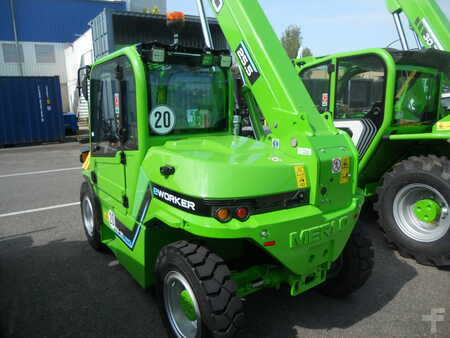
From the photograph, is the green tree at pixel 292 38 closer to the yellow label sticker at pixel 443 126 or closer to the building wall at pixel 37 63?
the building wall at pixel 37 63

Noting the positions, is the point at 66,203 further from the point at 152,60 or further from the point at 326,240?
the point at 326,240

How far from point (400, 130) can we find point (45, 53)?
27190 millimetres

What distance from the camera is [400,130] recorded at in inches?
163

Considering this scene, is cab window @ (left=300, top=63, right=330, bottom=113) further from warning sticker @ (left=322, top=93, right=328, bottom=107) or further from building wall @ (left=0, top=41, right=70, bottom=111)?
building wall @ (left=0, top=41, right=70, bottom=111)

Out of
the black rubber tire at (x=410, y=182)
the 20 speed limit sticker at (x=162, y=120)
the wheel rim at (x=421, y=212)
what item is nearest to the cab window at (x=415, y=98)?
the black rubber tire at (x=410, y=182)

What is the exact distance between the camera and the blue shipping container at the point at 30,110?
12.9 m

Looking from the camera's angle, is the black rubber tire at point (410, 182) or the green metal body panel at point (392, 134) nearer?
the black rubber tire at point (410, 182)

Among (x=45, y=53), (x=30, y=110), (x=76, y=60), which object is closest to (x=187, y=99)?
(x=30, y=110)

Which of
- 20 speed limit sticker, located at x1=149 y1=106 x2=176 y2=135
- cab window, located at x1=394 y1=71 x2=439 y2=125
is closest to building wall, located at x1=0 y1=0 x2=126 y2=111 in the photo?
20 speed limit sticker, located at x1=149 y1=106 x2=176 y2=135

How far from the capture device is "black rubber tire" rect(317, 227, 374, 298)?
2.69m

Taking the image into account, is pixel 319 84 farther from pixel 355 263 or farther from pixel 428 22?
pixel 355 263

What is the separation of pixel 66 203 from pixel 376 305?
504 centimetres

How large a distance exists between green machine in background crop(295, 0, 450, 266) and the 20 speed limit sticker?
2.57 metres

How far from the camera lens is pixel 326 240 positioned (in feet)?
7.47
